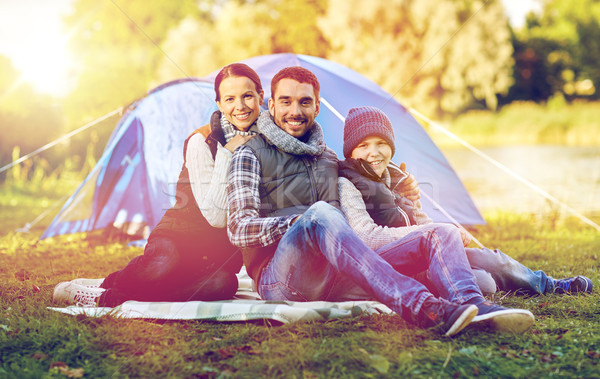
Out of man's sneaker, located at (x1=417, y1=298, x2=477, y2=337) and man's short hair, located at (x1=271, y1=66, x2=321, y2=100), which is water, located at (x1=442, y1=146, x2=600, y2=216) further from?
man's sneaker, located at (x1=417, y1=298, x2=477, y2=337)

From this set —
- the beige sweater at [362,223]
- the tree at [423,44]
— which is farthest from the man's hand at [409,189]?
the tree at [423,44]

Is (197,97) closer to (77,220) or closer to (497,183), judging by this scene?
(77,220)

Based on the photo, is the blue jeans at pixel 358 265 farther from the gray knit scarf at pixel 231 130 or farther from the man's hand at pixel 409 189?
the gray knit scarf at pixel 231 130

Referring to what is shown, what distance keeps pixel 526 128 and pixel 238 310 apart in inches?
718

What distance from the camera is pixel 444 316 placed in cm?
218

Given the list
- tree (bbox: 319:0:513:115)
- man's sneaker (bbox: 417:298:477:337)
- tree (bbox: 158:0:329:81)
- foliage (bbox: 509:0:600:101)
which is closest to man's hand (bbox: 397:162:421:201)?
man's sneaker (bbox: 417:298:477:337)

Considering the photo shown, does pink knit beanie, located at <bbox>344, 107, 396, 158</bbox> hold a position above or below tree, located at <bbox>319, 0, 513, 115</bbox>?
below

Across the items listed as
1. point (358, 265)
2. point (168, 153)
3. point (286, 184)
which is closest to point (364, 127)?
point (286, 184)

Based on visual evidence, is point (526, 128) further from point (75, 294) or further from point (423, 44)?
point (75, 294)

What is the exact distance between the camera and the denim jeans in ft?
9.38

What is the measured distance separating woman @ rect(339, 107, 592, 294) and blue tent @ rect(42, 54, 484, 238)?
4.82 ft

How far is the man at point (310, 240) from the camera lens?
7.20 feet

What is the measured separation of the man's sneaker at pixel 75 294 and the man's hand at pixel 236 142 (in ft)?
3.21

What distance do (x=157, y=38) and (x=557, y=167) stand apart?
22895mm
